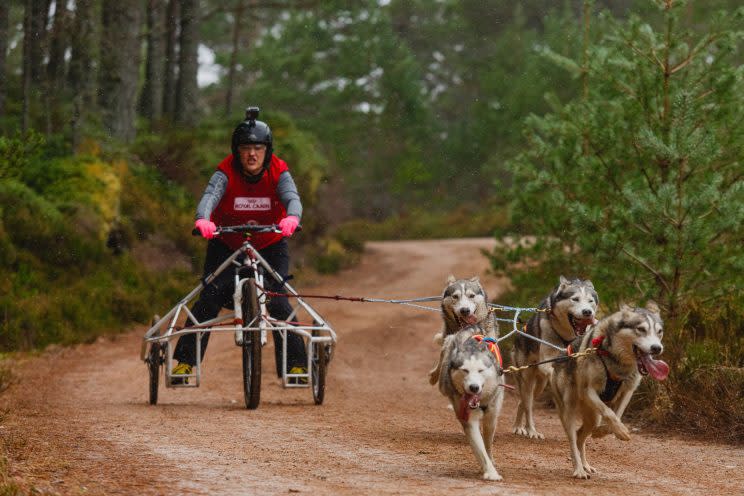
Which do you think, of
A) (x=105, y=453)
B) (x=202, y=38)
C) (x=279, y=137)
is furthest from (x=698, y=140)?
(x=202, y=38)

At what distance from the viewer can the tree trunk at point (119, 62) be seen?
69.8 ft

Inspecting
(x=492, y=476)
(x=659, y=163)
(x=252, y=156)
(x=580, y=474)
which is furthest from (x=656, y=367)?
(x=659, y=163)

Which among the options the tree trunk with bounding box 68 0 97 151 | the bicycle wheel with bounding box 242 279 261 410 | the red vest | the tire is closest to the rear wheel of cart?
the bicycle wheel with bounding box 242 279 261 410

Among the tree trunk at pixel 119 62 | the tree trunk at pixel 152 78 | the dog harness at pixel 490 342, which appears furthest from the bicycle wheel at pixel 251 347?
the tree trunk at pixel 152 78

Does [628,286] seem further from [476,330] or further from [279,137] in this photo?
[279,137]

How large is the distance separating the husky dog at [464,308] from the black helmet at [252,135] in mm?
2065

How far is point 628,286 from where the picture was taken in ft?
34.3

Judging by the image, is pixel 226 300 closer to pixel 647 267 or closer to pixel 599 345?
pixel 599 345

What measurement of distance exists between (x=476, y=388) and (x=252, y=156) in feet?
12.5

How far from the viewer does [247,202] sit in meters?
9.49

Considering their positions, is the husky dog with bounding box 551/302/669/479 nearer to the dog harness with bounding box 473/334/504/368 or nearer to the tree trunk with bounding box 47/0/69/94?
the dog harness with bounding box 473/334/504/368

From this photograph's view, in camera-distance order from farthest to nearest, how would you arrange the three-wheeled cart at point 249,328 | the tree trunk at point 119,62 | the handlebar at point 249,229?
the tree trunk at point 119,62, the three-wheeled cart at point 249,328, the handlebar at point 249,229

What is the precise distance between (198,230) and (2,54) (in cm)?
1079

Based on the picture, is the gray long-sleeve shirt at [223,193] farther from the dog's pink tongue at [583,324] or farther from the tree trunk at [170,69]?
the tree trunk at [170,69]
